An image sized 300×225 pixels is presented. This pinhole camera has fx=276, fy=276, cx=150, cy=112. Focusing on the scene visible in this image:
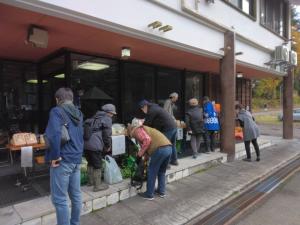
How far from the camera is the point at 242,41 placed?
8625 mm

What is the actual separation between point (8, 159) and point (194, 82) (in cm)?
666

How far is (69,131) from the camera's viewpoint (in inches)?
127

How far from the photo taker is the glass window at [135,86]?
7.59 metres

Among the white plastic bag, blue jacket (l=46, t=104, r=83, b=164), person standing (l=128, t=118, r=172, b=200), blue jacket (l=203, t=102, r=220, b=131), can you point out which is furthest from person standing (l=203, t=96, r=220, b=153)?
blue jacket (l=46, t=104, r=83, b=164)

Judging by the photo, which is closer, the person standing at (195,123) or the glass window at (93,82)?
the glass window at (93,82)

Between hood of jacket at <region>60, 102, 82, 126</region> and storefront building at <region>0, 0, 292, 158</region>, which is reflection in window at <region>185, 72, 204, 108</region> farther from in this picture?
hood of jacket at <region>60, 102, 82, 126</region>

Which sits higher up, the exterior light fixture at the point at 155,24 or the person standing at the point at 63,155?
the exterior light fixture at the point at 155,24

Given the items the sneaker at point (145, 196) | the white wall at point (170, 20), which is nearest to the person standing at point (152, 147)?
the sneaker at point (145, 196)

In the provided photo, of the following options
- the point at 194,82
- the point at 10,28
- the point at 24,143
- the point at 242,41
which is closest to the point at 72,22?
the point at 10,28

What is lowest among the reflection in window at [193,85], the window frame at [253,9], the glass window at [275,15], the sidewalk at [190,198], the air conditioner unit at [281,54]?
the sidewalk at [190,198]

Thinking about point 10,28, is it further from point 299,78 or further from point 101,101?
point 299,78

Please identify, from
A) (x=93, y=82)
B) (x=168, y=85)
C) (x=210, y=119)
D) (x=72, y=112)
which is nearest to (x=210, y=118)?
(x=210, y=119)

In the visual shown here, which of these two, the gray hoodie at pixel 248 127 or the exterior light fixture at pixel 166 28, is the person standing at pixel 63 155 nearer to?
the exterior light fixture at pixel 166 28

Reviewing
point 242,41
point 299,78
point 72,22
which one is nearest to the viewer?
point 72,22
